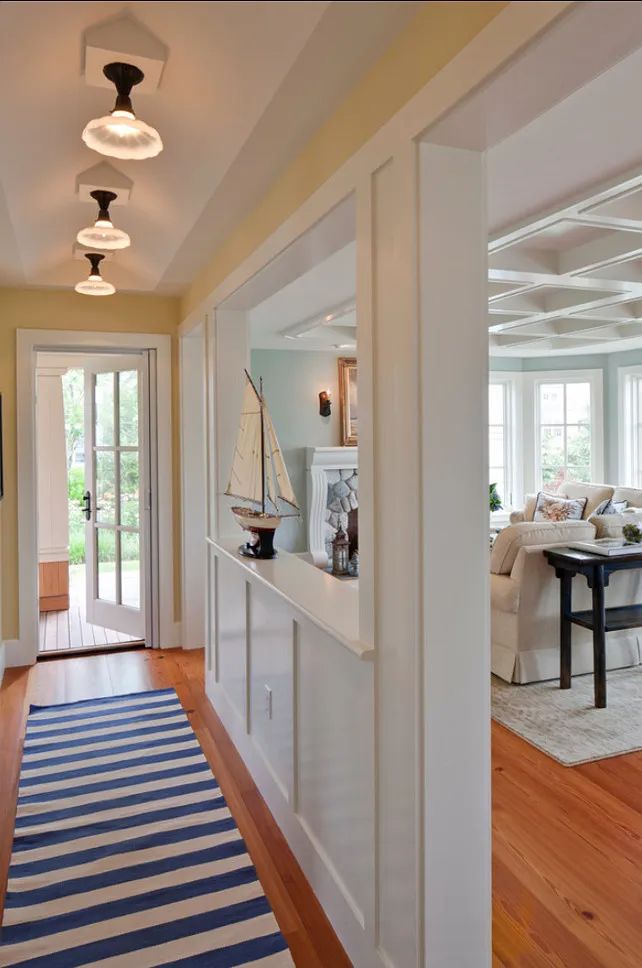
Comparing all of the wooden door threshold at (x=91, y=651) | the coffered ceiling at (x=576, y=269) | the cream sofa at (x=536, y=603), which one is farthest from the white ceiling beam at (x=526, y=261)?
the wooden door threshold at (x=91, y=651)

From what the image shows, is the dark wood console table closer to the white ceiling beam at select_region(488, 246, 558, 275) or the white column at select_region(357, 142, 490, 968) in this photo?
the white ceiling beam at select_region(488, 246, 558, 275)

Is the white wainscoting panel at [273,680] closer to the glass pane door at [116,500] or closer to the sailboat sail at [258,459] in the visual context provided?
the sailboat sail at [258,459]

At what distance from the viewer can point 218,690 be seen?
3.52m

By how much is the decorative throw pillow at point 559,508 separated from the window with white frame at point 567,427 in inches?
30.4

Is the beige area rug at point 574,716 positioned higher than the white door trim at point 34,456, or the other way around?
the white door trim at point 34,456

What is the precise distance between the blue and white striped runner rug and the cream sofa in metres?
1.78

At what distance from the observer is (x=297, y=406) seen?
7176 millimetres

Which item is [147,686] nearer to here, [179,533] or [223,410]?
[179,533]

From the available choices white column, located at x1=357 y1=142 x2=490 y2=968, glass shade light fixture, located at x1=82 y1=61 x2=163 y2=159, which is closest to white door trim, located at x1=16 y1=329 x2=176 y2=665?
glass shade light fixture, located at x1=82 y1=61 x2=163 y2=159

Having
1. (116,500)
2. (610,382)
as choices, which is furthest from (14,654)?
(610,382)

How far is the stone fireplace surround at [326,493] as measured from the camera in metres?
7.09

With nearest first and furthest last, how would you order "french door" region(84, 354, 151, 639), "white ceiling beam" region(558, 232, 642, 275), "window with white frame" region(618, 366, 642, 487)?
"white ceiling beam" region(558, 232, 642, 275) → "french door" region(84, 354, 151, 639) → "window with white frame" region(618, 366, 642, 487)

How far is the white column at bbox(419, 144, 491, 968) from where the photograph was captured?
1.48 meters

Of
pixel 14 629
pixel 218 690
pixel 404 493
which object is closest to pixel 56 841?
pixel 218 690
